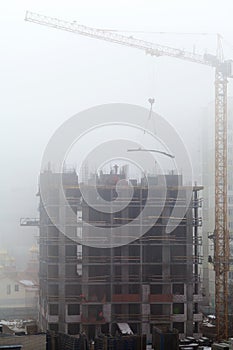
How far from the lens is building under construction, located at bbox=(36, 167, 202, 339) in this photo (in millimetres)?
5664

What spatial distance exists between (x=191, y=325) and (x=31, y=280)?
2422mm

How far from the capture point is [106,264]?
18.9 feet

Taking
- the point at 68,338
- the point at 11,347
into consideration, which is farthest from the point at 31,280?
the point at 11,347

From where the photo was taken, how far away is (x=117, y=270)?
5.84m

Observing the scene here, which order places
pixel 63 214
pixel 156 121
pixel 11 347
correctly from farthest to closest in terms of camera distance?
pixel 156 121 < pixel 63 214 < pixel 11 347

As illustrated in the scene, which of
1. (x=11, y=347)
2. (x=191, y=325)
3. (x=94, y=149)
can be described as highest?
(x=94, y=149)

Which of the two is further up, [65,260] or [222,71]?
[222,71]

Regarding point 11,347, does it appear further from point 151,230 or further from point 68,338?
point 151,230

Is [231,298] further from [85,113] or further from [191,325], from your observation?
[85,113]

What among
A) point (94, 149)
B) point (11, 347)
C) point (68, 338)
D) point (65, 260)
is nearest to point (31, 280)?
point (65, 260)

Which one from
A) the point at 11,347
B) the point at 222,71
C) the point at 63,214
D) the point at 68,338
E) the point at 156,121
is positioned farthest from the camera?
the point at 222,71

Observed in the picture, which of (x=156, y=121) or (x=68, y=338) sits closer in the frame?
(x=68, y=338)

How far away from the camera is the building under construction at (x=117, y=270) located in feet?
18.6

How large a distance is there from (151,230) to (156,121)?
1.21m
